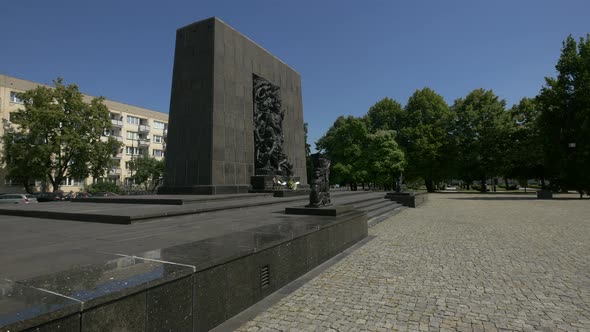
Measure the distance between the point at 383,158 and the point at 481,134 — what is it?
584 inches

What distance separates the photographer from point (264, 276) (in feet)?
15.1

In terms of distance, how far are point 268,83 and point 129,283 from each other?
1894 centimetres

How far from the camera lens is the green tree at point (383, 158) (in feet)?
149

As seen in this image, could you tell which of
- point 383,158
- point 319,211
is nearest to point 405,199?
point 319,211

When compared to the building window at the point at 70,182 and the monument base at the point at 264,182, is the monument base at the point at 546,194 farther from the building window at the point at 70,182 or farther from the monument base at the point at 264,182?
the building window at the point at 70,182

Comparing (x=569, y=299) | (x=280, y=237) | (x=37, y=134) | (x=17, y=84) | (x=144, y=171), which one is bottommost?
(x=569, y=299)

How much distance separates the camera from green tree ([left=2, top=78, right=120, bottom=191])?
3328cm

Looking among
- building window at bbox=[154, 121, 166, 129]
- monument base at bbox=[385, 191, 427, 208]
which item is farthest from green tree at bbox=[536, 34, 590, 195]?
building window at bbox=[154, 121, 166, 129]

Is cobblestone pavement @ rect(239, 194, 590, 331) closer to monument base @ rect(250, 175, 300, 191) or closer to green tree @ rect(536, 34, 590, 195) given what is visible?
monument base @ rect(250, 175, 300, 191)

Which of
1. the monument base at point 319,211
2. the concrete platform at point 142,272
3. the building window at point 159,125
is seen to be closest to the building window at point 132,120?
the building window at point 159,125

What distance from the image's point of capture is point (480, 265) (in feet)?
21.2

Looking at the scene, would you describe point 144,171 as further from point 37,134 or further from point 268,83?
point 268,83

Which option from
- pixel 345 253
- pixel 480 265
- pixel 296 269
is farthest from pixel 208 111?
pixel 480 265

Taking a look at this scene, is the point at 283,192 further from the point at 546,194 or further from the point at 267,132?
the point at 546,194
